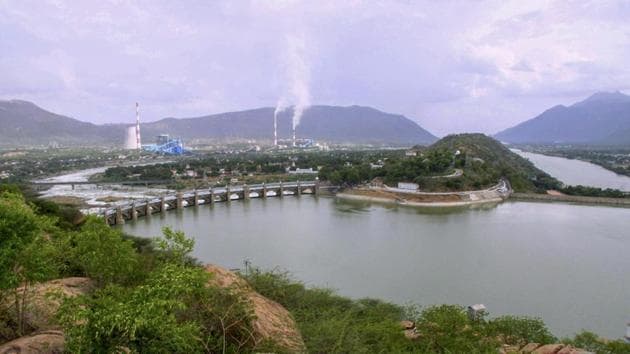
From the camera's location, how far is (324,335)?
4.93 metres

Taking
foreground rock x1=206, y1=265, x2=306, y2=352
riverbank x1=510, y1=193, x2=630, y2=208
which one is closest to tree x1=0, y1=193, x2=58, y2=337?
foreground rock x1=206, y1=265, x2=306, y2=352

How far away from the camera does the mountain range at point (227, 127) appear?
107 metres

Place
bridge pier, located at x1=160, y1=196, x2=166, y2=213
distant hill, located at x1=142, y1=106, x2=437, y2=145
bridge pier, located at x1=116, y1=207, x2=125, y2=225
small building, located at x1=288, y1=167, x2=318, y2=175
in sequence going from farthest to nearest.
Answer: distant hill, located at x1=142, y1=106, x2=437, y2=145, small building, located at x1=288, y1=167, x2=318, y2=175, bridge pier, located at x1=160, y1=196, x2=166, y2=213, bridge pier, located at x1=116, y1=207, x2=125, y2=225

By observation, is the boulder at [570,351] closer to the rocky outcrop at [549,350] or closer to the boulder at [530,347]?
the rocky outcrop at [549,350]

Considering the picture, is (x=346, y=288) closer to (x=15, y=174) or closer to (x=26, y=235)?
(x=26, y=235)

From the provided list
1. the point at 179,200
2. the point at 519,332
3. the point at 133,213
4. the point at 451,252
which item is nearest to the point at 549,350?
the point at 519,332

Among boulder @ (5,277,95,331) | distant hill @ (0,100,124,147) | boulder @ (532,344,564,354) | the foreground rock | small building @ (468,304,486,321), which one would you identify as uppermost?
distant hill @ (0,100,124,147)

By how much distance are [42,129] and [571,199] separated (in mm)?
116489

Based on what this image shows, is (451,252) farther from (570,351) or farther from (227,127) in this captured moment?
Result: (227,127)

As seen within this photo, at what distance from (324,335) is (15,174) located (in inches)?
1601

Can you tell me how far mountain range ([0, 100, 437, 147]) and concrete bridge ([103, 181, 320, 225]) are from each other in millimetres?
82498

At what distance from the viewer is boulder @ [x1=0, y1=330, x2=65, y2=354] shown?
3430mm

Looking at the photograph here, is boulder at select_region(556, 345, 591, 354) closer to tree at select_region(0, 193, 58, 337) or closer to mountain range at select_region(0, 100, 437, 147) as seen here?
tree at select_region(0, 193, 58, 337)

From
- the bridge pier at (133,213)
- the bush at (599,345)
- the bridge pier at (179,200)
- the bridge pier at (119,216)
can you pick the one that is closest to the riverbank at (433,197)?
the bridge pier at (179,200)
